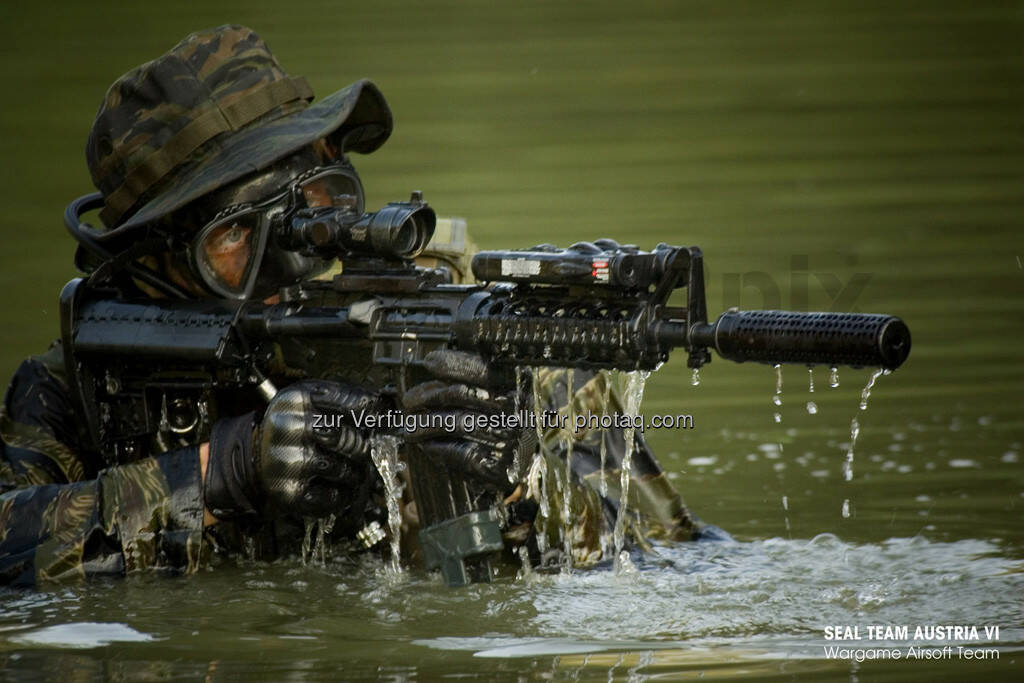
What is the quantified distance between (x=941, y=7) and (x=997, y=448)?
3.52m

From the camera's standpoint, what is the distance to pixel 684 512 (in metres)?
3.57

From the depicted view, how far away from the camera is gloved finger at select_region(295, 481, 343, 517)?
296 cm

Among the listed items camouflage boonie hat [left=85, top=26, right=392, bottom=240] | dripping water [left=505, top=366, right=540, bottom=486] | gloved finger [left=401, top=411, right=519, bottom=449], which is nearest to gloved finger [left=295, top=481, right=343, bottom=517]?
gloved finger [left=401, top=411, right=519, bottom=449]

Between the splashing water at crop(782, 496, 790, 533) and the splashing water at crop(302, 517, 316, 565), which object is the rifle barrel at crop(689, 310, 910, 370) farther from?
the splashing water at crop(782, 496, 790, 533)

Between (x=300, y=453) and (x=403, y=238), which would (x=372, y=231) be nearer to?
(x=403, y=238)

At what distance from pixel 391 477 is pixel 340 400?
0.67 feet

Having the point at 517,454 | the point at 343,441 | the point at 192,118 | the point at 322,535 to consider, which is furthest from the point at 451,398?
the point at 192,118

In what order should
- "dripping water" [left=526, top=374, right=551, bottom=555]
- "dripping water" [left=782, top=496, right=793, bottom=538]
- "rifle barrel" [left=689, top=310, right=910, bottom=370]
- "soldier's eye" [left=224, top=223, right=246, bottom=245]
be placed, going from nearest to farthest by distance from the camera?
"rifle barrel" [left=689, top=310, right=910, bottom=370] → "dripping water" [left=526, top=374, right=551, bottom=555] → "soldier's eye" [left=224, top=223, right=246, bottom=245] → "dripping water" [left=782, top=496, right=793, bottom=538]

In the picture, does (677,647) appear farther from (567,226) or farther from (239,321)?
(567,226)

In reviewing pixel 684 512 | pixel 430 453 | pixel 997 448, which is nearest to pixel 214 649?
pixel 430 453

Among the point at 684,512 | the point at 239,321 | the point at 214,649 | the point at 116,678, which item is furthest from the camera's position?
the point at 684,512

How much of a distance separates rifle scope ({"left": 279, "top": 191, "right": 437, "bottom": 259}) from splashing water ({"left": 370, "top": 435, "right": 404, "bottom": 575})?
38cm

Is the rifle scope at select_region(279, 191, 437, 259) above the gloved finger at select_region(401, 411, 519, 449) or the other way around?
above

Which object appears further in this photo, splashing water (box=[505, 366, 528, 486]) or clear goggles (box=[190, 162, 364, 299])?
clear goggles (box=[190, 162, 364, 299])
